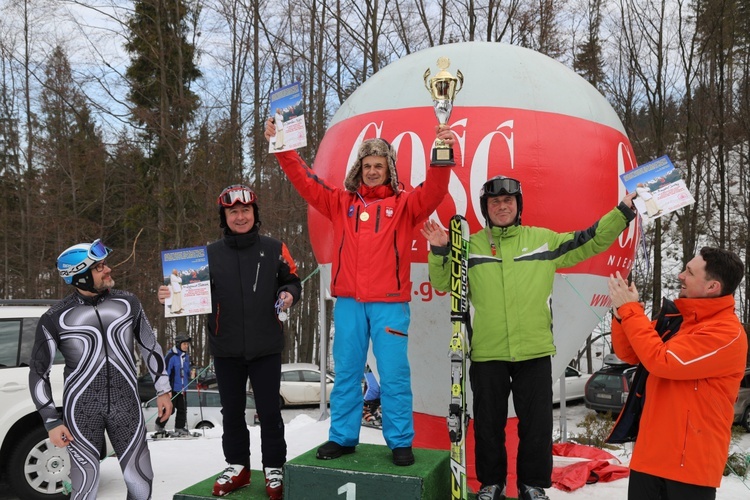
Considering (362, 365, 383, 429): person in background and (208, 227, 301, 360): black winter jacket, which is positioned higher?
(208, 227, 301, 360): black winter jacket

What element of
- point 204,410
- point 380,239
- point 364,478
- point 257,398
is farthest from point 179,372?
point 380,239

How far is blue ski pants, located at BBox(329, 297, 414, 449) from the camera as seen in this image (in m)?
3.72

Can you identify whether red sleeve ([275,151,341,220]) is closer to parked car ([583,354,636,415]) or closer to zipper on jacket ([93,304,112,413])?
zipper on jacket ([93,304,112,413])

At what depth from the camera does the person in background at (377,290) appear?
3.73 meters

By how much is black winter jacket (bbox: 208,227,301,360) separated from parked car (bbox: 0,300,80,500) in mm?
2912

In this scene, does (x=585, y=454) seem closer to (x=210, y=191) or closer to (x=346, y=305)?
(x=346, y=305)

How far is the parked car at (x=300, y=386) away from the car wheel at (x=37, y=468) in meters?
11.5

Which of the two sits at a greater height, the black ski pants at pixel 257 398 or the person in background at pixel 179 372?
the black ski pants at pixel 257 398

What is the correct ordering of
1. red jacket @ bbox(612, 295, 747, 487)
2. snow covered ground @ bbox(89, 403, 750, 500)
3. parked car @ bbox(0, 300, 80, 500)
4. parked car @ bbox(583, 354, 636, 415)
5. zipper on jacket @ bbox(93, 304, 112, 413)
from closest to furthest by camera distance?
red jacket @ bbox(612, 295, 747, 487) < zipper on jacket @ bbox(93, 304, 112, 413) < snow covered ground @ bbox(89, 403, 750, 500) < parked car @ bbox(0, 300, 80, 500) < parked car @ bbox(583, 354, 636, 415)

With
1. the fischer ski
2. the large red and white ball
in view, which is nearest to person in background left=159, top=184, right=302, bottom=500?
the fischer ski

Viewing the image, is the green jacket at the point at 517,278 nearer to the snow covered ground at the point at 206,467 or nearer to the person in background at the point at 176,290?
the person in background at the point at 176,290

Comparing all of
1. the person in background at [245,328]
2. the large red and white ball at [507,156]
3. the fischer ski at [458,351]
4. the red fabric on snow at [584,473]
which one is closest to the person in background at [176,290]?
the person in background at [245,328]

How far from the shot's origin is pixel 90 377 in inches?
143

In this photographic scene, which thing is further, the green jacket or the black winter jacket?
the black winter jacket
